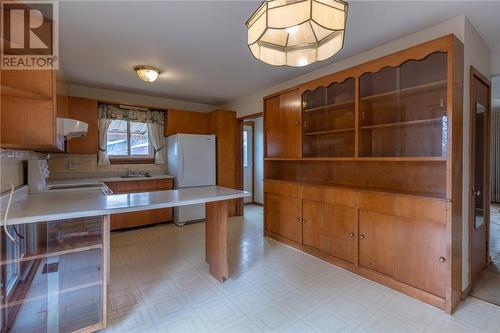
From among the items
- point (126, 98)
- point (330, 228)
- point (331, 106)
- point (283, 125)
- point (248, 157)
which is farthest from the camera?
point (248, 157)

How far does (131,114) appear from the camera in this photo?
4.40m

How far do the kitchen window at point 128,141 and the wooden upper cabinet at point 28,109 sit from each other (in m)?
2.85

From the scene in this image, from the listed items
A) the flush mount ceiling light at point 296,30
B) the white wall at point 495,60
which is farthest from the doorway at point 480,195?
the flush mount ceiling light at point 296,30

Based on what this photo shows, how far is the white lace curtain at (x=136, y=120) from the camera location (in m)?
4.15

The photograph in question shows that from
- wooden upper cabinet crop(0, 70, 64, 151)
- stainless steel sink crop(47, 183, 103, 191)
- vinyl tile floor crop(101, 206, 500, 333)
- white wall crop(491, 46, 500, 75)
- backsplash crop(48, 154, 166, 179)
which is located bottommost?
vinyl tile floor crop(101, 206, 500, 333)

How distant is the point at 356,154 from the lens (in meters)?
2.56

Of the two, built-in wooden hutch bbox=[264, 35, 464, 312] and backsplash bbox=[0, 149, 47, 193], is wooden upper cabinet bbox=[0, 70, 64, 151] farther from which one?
built-in wooden hutch bbox=[264, 35, 464, 312]

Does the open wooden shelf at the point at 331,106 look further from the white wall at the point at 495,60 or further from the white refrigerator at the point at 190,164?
the white refrigerator at the point at 190,164

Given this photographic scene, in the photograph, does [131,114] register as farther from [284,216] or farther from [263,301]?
[263,301]

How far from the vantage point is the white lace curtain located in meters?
4.15

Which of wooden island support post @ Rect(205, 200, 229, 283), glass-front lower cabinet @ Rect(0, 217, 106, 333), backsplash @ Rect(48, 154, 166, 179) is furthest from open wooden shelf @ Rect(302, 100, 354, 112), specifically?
backsplash @ Rect(48, 154, 166, 179)

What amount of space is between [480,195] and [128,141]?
511 centimetres

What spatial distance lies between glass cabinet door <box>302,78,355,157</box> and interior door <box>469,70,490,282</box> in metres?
1.04
